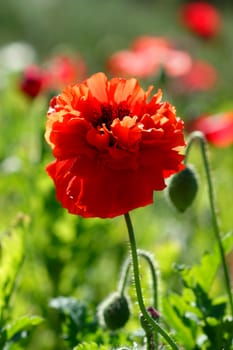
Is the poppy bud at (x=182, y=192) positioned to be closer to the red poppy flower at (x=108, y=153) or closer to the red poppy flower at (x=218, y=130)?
the red poppy flower at (x=108, y=153)

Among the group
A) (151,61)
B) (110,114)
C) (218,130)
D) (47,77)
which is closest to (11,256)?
(110,114)

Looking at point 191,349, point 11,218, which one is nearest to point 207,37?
point 11,218

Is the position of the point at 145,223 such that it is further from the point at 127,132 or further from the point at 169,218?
the point at 127,132

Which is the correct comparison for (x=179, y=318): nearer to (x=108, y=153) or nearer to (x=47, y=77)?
(x=108, y=153)

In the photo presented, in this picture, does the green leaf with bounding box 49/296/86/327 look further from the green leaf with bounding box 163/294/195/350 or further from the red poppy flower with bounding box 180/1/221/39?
the red poppy flower with bounding box 180/1/221/39

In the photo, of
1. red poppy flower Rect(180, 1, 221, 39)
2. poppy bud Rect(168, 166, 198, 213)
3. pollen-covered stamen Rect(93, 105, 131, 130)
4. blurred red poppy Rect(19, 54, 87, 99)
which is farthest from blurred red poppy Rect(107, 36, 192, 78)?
pollen-covered stamen Rect(93, 105, 131, 130)
